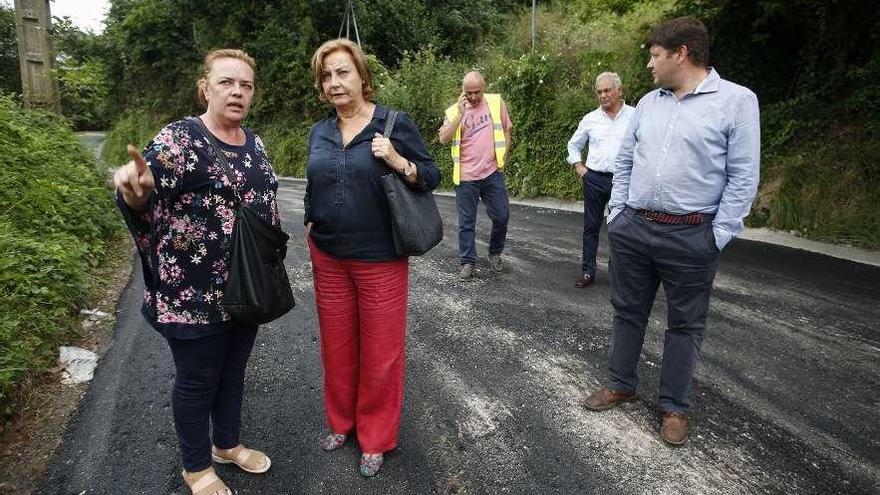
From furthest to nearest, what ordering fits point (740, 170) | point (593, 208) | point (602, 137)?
point (593, 208) < point (602, 137) < point (740, 170)

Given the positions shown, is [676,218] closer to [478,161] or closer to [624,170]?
[624,170]

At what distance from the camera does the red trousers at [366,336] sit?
8.36ft

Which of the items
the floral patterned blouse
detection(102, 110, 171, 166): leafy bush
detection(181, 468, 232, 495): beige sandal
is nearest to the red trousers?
the floral patterned blouse

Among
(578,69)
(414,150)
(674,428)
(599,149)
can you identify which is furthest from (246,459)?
(578,69)

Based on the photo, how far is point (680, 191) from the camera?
104 inches

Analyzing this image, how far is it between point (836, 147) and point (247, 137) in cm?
863

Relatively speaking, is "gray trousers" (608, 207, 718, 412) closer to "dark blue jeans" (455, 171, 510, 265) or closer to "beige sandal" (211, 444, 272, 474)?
"beige sandal" (211, 444, 272, 474)

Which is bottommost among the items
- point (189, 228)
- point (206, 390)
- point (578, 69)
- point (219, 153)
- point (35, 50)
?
point (206, 390)

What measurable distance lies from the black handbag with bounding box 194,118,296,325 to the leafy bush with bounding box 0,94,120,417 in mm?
1742

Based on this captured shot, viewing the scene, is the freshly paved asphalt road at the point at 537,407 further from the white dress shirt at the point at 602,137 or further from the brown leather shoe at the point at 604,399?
the white dress shirt at the point at 602,137

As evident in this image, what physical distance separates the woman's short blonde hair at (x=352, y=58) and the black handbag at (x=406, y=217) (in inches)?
6.3

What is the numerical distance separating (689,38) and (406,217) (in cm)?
161

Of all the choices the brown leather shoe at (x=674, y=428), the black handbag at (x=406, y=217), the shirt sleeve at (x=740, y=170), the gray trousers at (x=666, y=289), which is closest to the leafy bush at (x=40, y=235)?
the black handbag at (x=406, y=217)

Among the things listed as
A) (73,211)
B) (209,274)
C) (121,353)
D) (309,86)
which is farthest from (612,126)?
(309,86)
